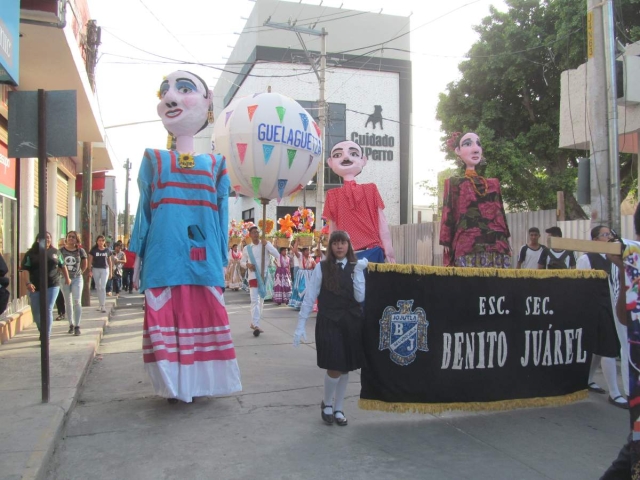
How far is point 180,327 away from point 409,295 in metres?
1.96

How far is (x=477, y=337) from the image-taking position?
471 centimetres

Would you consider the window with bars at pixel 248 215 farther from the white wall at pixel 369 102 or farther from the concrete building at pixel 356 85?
the white wall at pixel 369 102

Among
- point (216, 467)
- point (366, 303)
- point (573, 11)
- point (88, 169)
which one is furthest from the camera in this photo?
point (573, 11)

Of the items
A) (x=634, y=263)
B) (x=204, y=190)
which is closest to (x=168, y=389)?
(x=204, y=190)

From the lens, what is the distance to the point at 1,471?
3.34 m

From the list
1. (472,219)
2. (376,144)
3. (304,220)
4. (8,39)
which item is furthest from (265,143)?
(376,144)

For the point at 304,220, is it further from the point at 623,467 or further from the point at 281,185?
the point at 623,467

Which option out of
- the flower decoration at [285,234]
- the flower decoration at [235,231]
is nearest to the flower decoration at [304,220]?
the flower decoration at [285,234]

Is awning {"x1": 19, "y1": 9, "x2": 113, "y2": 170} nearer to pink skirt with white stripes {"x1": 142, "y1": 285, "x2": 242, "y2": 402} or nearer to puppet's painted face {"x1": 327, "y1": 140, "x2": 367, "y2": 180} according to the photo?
puppet's painted face {"x1": 327, "y1": 140, "x2": 367, "y2": 180}

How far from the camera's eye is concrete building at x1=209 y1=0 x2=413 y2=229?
112 feet

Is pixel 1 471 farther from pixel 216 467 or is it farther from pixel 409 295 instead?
pixel 409 295

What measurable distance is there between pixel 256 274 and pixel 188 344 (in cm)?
425

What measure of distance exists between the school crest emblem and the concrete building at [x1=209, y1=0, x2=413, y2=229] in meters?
29.7

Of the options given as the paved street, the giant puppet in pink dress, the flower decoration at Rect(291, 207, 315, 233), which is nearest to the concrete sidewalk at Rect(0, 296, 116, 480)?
the paved street
